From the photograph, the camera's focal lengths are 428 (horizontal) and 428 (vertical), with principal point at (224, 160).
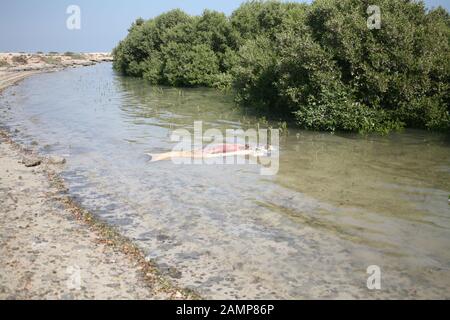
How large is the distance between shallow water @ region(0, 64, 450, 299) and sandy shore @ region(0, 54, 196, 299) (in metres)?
→ 0.42

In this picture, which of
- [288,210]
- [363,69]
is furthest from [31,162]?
[363,69]

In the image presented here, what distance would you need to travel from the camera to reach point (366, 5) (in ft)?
61.9

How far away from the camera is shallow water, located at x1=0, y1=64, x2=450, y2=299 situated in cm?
→ 666

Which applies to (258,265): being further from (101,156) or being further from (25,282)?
(101,156)

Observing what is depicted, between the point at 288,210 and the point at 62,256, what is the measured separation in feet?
15.5

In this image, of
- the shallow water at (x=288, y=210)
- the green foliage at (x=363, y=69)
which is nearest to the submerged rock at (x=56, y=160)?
the shallow water at (x=288, y=210)

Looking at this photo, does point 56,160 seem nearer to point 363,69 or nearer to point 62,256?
point 62,256

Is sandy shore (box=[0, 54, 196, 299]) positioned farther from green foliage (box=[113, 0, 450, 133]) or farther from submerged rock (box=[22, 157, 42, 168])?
green foliage (box=[113, 0, 450, 133])

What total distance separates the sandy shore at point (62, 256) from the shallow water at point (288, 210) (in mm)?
415

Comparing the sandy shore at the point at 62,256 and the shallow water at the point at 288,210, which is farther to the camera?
the shallow water at the point at 288,210

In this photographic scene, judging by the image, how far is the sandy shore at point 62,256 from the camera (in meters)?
6.10

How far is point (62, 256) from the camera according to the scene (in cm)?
709

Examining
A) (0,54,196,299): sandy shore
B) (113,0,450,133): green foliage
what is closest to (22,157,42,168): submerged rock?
(0,54,196,299): sandy shore

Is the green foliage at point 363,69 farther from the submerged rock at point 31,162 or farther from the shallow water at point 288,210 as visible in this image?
the submerged rock at point 31,162
